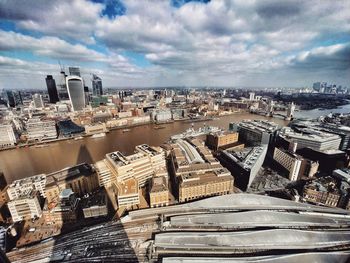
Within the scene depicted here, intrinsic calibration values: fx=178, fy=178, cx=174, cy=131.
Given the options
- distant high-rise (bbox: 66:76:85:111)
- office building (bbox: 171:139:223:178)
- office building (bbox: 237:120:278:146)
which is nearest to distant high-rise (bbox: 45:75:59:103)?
distant high-rise (bbox: 66:76:85:111)

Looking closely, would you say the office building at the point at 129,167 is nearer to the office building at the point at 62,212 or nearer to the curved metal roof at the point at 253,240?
the office building at the point at 62,212

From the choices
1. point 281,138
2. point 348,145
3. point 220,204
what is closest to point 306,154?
point 281,138

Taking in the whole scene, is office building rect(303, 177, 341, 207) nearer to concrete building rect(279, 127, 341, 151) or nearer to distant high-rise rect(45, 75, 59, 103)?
concrete building rect(279, 127, 341, 151)

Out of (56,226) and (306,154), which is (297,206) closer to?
(306,154)

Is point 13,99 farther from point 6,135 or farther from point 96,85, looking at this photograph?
point 6,135

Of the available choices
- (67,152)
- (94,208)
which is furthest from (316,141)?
Result: (67,152)

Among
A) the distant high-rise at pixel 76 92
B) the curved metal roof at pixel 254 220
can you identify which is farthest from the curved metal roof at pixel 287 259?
the distant high-rise at pixel 76 92
